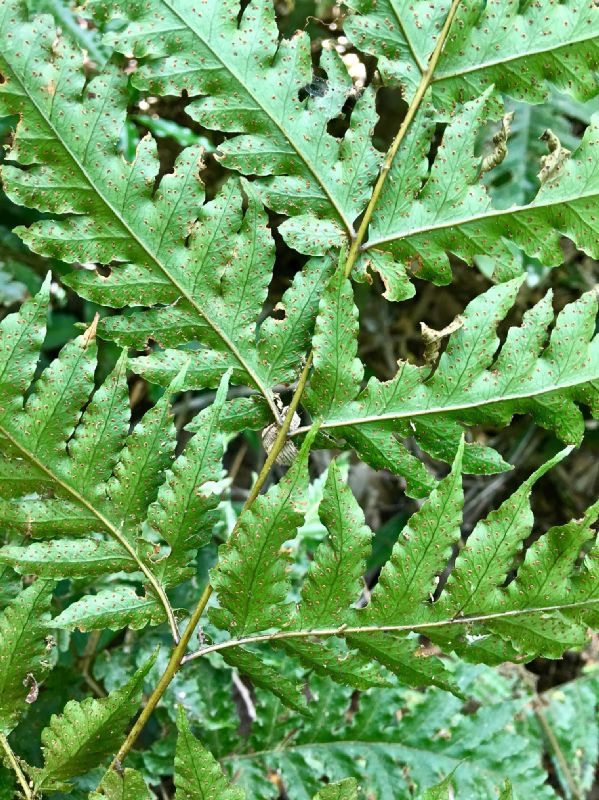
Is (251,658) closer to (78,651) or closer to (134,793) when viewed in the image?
(134,793)

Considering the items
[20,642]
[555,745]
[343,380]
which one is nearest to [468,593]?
[343,380]

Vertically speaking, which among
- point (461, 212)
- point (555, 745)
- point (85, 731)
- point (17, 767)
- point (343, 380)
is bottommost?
point (555, 745)

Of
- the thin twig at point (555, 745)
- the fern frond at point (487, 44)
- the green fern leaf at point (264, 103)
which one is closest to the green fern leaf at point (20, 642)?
the green fern leaf at point (264, 103)

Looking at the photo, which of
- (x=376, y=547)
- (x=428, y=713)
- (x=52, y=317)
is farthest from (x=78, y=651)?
(x=376, y=547)

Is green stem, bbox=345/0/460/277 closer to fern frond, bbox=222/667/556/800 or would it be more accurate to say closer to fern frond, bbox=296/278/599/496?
fern frond, bbox=296/278/599/496

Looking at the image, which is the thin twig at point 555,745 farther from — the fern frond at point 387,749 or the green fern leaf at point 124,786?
the green fern leaf at point 124,786

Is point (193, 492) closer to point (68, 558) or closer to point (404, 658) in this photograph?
point (68, 558)

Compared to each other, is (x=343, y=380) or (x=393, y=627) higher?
(x=343, y=380)
